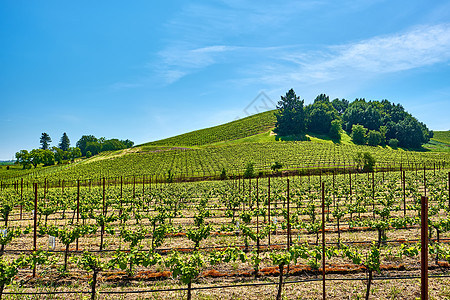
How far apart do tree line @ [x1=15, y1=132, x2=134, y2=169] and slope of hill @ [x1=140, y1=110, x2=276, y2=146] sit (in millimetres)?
29594

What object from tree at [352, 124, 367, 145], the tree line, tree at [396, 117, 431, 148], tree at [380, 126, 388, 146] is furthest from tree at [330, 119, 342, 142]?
the tree line

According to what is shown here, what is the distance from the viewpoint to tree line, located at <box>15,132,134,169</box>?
98.1m

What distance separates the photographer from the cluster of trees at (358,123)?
106375mm

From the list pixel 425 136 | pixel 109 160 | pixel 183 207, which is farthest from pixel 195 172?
pixel 425 136

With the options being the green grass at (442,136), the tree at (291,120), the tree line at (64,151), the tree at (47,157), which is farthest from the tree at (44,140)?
the green grass at (442,136)

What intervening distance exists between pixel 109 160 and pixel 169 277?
277ft

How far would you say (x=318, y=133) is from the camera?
380ft

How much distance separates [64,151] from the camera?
423 ft

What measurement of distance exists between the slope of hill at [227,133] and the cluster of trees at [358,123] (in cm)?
1275

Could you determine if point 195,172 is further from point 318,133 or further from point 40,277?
point 318,133

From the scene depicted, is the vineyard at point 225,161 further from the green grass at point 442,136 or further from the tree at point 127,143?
the tree at point 127,143

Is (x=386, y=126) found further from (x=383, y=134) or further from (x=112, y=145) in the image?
(x=112, y=145)

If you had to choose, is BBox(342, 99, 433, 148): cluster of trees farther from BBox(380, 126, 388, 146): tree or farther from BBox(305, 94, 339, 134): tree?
BBox(305, 94, 339, 134): tree

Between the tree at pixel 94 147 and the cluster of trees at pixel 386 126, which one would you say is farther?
the tree at pixel 94 147
